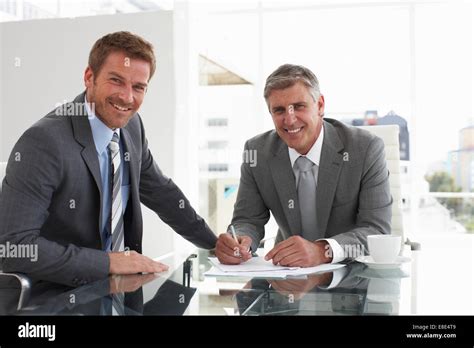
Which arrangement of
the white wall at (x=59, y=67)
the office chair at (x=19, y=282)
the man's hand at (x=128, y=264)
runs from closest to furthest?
the office chair at (x=19, y=282) → the man's hand at (x=128, y=264) → the white wall at (x=59, y=67)

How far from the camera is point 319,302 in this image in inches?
45.6

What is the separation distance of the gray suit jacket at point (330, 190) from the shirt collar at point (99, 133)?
55 centimetres

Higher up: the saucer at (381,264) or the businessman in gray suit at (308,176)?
the businessman in gray suit at (308,176)

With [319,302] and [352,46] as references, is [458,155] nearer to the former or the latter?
[352,46]

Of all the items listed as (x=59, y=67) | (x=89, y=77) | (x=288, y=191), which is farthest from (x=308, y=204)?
(x=59, y=67)

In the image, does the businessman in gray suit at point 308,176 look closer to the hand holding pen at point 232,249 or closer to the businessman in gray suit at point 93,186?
the hand holding pen at point 232,249

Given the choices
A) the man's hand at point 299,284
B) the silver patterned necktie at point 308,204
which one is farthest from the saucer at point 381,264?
the silver patterned necktie at point 308,204

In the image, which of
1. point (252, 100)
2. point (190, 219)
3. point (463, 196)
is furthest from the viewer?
point (252, 100)

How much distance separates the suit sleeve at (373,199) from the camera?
6.30 ft

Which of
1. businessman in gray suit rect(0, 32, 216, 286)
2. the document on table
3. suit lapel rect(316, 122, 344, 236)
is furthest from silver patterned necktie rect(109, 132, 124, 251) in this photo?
suit lapel rect(316, 122, 344, 236)

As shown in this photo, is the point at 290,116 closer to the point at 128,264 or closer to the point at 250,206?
the point at 250,206

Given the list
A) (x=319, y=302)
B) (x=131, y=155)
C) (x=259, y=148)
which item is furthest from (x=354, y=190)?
(x=319, y=302)

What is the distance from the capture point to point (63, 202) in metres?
1.71

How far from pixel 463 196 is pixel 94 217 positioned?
5.50m
